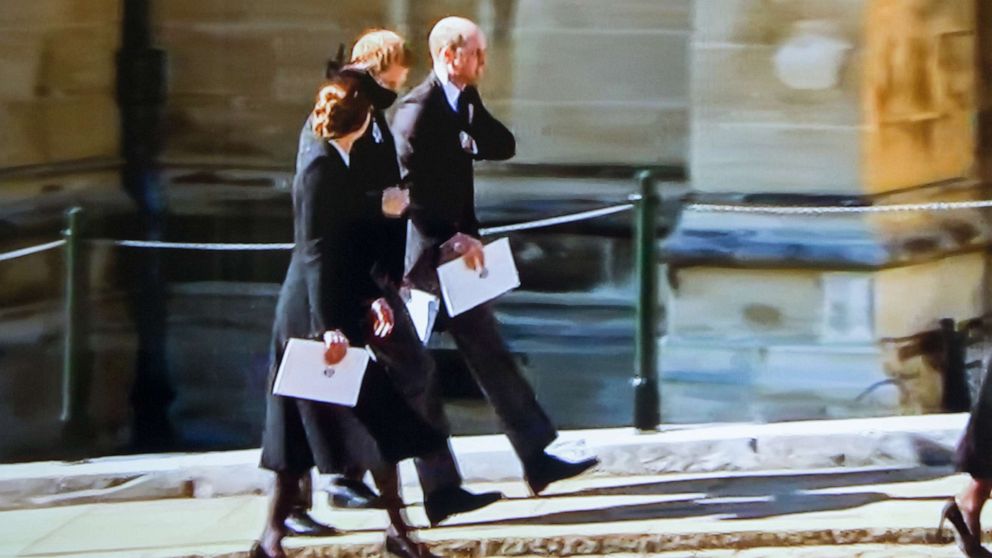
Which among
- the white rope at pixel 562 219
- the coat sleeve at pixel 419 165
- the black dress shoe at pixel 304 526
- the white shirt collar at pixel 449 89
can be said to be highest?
the white shirt collar at pixel 449 89

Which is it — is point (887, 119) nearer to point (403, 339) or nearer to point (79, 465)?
point (403, 339)

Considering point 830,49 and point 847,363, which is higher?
point 830,49

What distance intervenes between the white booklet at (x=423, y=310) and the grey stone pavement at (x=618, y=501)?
1.65 feet

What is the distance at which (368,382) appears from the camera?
5730mm

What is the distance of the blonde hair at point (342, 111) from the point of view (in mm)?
5703

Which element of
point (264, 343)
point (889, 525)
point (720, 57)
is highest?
point (720, 57)

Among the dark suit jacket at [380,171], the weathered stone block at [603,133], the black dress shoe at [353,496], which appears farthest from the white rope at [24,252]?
the weathered stone block at [603,133]

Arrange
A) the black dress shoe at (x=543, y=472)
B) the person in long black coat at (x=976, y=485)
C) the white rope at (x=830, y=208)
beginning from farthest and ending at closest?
the white rope at (x=830, y=208) < the black dress shoe at (x=543, y=472) < the person in long black coat at (x=976, y=485)

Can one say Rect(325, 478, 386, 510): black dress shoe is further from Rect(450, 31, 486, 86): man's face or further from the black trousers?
Rect(450, 31, 486, 86): man's face

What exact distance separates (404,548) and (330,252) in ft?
2.98

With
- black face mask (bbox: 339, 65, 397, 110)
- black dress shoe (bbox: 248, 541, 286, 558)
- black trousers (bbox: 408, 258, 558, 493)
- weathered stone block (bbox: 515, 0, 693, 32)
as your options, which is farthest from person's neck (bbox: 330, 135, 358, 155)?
weathered stone block (bbox: 515, 0, 693, 32)

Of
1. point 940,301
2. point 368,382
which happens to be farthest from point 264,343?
point 940,301

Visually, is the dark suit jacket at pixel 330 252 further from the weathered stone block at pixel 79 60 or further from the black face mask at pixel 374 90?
the weathered stone block at pixel 79 60

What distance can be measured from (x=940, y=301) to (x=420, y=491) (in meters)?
1.82
